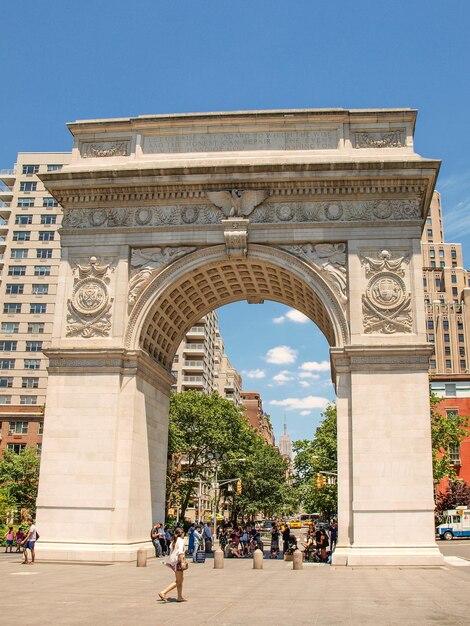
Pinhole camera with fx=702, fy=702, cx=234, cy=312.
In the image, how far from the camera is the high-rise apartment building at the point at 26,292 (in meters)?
81.6

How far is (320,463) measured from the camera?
220 feet

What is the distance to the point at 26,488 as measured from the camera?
196 feet

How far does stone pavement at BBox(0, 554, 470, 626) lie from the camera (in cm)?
1441

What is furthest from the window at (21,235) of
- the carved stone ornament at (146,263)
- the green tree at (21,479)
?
the carved stone ornament at (146,263)

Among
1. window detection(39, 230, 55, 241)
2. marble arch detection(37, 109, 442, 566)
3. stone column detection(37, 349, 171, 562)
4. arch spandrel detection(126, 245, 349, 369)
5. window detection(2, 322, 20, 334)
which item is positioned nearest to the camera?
marble arch detection(37, 109, 442, 566)

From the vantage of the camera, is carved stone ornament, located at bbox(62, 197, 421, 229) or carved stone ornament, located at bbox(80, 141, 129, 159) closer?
carved stone ornament, located at bbox(62, 197, 421, 229)

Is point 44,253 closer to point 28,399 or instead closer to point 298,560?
point 28,399

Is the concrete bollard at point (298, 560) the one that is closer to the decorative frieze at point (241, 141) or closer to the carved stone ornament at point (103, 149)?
the decorative frieze at point (241, 141)

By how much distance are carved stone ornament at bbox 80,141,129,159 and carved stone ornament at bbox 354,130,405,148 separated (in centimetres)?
1081

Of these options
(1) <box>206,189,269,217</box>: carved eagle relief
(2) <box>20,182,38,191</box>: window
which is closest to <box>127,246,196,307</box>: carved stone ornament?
(1) <box>206,189,269,217</box>: carved eagle relief

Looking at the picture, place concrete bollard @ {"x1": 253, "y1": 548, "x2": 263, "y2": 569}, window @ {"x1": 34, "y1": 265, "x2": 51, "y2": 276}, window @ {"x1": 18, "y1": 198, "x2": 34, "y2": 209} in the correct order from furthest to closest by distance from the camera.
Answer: window @ {"x1": 18, "y1": 198, "x2": 34, "y2": 209}
window @ {"x1": 34, "y1": 265, "x2": 51, "y2": 276}
concrete bollard @ {"x1": 253, "y1": 548, "x2": 263, "y2": 569}

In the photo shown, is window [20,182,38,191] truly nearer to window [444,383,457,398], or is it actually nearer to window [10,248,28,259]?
window [10,248,28,259]

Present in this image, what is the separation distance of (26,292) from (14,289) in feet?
6.14

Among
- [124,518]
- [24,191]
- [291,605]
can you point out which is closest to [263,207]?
[124,518]
